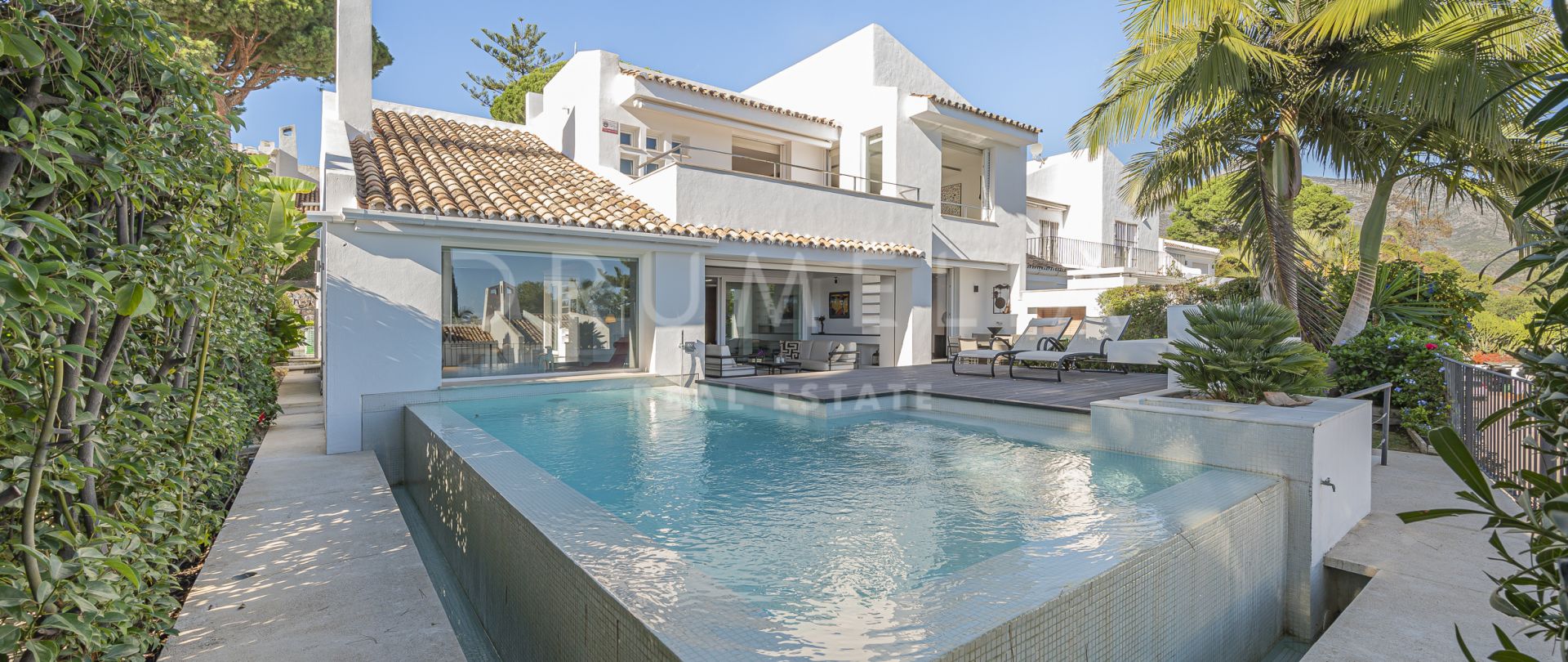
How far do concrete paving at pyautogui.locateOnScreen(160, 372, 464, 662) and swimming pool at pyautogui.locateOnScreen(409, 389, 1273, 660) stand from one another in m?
0.71

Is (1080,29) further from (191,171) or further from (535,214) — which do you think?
(191,171)

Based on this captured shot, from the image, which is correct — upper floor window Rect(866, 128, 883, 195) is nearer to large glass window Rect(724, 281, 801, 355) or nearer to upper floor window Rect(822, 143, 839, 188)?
upper floor window Rect(822, 143, 839, 188)

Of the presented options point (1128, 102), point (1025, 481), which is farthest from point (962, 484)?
point (1128, 102)

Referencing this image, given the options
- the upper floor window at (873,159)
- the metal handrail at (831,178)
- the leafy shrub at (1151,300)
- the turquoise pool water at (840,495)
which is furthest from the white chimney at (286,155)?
the leafy shrub at (1151,300)

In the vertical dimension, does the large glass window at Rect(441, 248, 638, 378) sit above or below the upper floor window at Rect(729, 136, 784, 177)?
below

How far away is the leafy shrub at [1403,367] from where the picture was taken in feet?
29.1

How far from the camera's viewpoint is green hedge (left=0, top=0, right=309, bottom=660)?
71.6 inches

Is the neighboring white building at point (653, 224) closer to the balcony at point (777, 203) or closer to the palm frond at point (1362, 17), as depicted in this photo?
the balcony at point (777, 203)

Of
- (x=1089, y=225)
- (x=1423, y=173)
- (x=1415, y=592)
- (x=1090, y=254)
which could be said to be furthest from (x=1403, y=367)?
(x=1089, y=225)

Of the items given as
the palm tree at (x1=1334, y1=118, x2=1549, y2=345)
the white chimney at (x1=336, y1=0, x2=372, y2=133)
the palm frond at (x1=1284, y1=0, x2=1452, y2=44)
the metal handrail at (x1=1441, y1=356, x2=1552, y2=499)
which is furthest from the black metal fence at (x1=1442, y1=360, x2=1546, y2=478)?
the white chimney at (x1=336, y1=0, x2=372, y2=133)

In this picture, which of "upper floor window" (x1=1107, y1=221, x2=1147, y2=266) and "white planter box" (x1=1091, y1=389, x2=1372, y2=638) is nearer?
"white planter box" (x1=1091, y1=389, x2=1372, y2=638)

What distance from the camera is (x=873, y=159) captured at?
17.8m

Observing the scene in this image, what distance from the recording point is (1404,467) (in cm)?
752

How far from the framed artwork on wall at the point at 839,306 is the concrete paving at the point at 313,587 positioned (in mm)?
13651
